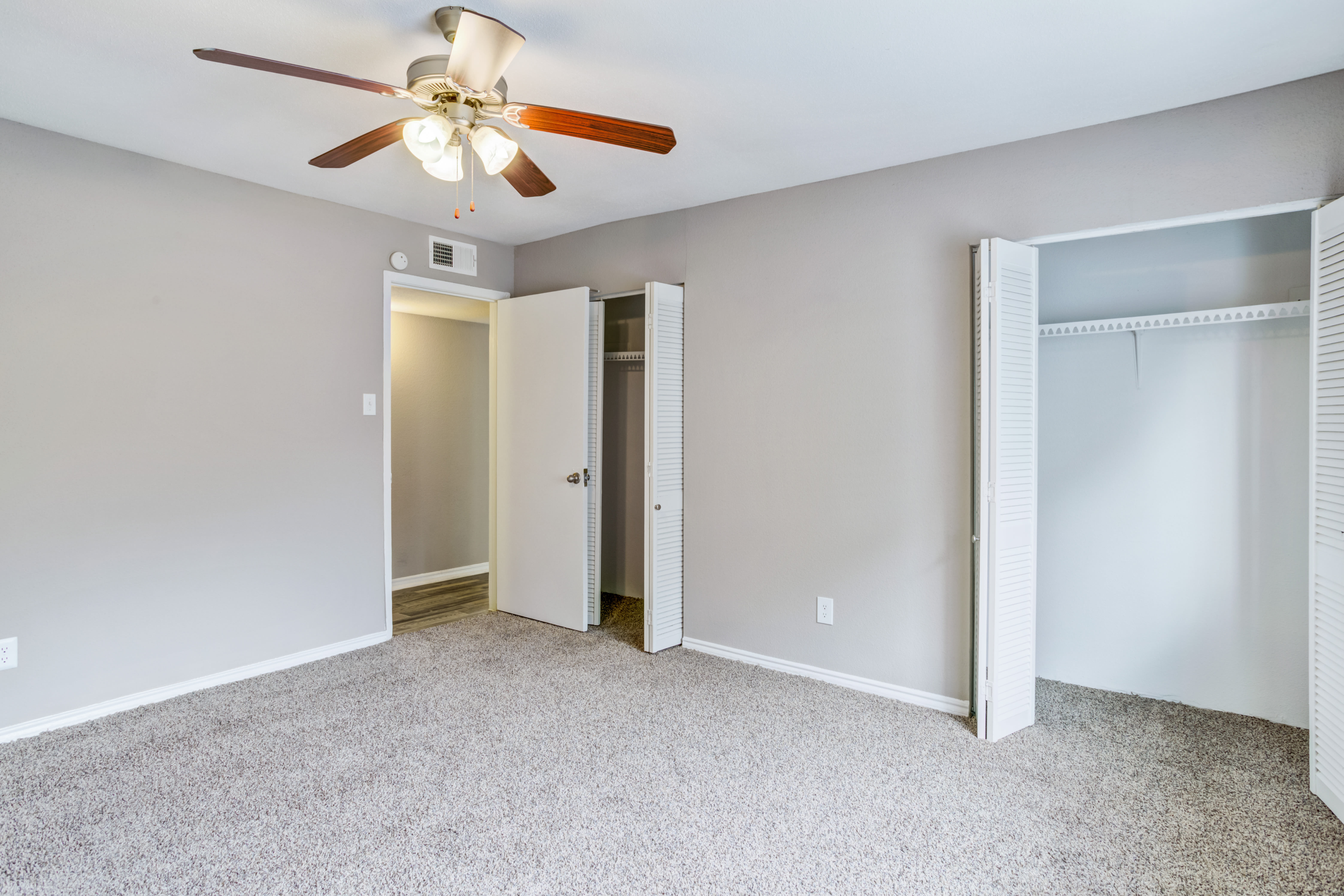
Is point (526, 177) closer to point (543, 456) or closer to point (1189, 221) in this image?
point (543, 456)

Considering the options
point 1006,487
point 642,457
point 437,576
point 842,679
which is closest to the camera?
point 1006,487

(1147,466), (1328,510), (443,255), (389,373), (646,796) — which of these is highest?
(443,255)

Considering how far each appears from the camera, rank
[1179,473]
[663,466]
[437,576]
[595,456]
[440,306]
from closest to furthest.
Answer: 1. [1179,473]
2. [663,466]
3. [595,456]
4. [440,306]
5. [437,576]

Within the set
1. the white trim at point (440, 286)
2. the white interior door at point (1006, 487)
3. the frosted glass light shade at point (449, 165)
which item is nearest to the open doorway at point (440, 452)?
the white trim at point (440, 286)

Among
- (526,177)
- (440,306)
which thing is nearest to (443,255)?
(440,306)

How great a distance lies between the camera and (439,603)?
15.1ft

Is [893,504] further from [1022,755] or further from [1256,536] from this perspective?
[1256,536]

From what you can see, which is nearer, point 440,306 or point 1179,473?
point 1179,473

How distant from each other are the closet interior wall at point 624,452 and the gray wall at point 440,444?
836mm

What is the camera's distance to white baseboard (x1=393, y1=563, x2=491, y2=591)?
5.02 metres

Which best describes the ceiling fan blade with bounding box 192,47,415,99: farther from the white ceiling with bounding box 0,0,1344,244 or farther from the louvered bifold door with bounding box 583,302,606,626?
the louvered bifold door with bounding box 583,302,606,626

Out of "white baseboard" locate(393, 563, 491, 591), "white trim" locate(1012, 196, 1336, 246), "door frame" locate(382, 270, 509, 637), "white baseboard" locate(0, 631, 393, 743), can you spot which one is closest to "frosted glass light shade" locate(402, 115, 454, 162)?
"door frame" locate(382, 270, 509, 637)

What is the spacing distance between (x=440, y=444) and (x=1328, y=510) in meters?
4.87

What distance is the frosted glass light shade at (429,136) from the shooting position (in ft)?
6.47
